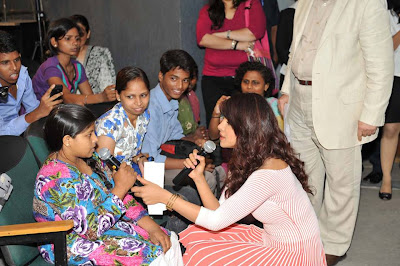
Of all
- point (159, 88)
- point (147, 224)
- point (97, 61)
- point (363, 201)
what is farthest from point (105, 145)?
point (363, 201)

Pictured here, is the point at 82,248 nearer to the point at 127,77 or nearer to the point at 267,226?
the point at 267,226

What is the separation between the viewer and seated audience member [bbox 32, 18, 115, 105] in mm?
3930

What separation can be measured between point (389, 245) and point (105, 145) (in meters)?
2.07

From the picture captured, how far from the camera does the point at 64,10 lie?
5.69 meters

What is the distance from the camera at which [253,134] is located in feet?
8.19

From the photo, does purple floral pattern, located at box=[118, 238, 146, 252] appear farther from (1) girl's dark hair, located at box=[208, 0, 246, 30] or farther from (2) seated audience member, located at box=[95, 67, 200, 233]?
(1) girl's dark hair, located at box=[208, 0, 246, 30]

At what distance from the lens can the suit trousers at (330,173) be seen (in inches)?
127

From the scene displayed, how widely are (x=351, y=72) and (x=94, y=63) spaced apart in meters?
2.47

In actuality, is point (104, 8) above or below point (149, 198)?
above

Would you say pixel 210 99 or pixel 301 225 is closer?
pixel 301 225

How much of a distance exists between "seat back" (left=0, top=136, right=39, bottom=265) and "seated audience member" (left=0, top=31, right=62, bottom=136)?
61 cm

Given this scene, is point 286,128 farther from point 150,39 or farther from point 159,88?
point 150,39

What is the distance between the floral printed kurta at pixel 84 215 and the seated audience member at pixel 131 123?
2.21ft

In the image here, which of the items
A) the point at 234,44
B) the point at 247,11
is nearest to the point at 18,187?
the point at 234,44
